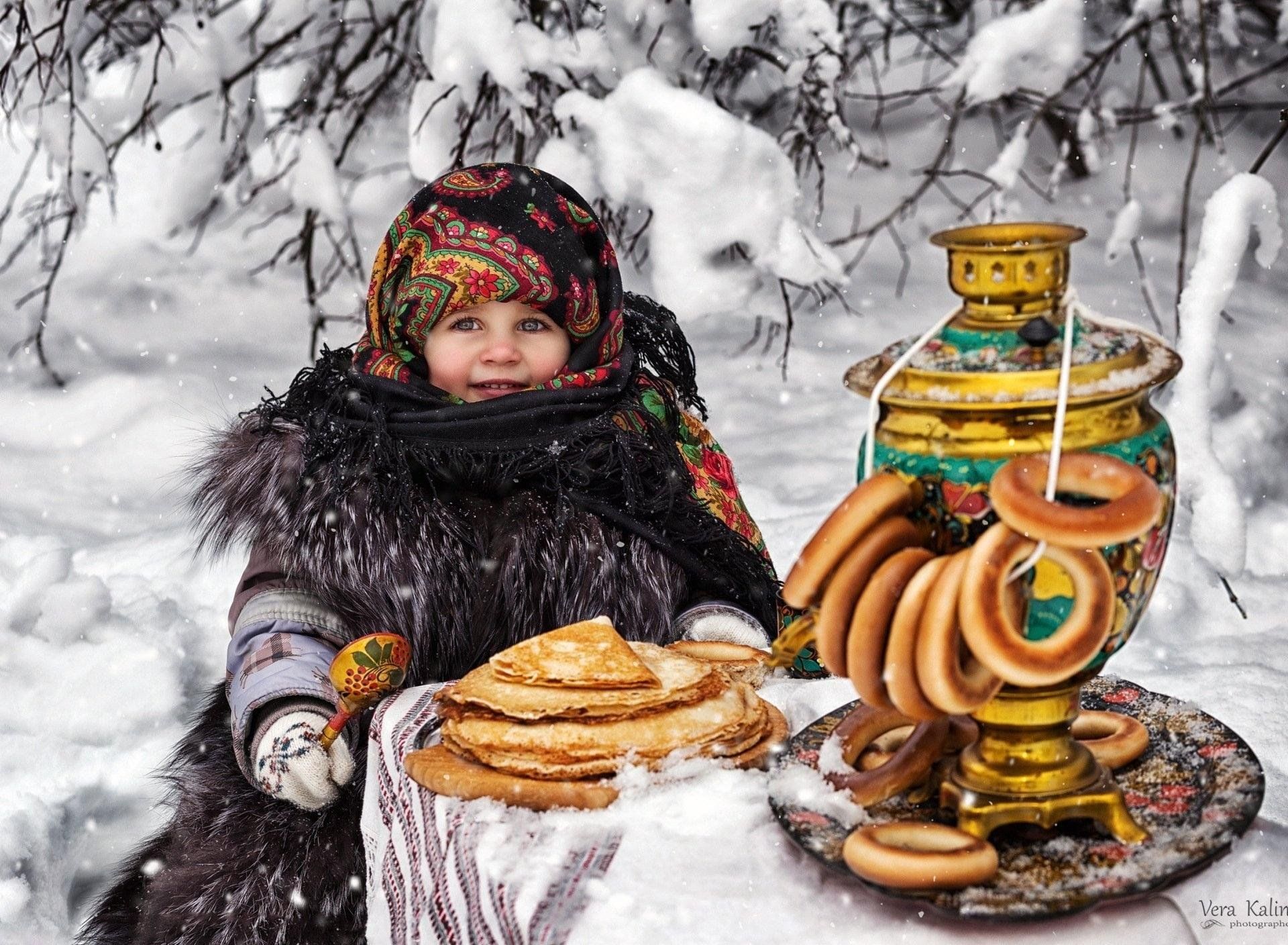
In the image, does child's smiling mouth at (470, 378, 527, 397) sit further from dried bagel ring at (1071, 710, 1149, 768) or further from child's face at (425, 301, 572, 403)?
dried bagel ring at (1071, 710, 1149, 768)

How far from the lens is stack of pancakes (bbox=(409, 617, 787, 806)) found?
47.3 inches

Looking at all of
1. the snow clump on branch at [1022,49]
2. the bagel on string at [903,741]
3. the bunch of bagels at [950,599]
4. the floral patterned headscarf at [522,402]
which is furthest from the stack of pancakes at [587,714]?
the snow clump on branch at [1022,49]

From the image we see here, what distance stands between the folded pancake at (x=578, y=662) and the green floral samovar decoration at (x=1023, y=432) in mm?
318

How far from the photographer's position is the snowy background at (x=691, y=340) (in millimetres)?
2436

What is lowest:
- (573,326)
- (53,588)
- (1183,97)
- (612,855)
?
(53,588)

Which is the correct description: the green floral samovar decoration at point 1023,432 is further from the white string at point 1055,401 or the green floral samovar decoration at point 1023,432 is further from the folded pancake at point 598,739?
the folded pancake at point 598,739

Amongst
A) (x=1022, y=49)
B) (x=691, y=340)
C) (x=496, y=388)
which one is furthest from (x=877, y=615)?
(x=691, y=340)

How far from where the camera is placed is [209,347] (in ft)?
14.2

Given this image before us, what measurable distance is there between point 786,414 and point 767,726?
9.26ft

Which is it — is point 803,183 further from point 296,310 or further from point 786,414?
point 296,310

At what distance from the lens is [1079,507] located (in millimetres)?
967

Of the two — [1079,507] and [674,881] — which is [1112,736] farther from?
[674,881]

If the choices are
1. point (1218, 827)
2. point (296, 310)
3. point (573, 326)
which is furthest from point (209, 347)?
point (1218, 827)

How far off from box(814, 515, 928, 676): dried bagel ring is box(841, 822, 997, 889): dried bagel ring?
0.44ft
